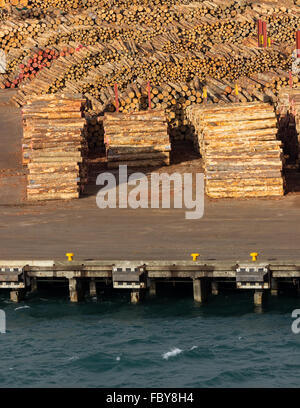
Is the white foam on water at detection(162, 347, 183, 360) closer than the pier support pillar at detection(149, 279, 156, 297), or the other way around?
the white foam on water at detection(162, 347, 183, 360)

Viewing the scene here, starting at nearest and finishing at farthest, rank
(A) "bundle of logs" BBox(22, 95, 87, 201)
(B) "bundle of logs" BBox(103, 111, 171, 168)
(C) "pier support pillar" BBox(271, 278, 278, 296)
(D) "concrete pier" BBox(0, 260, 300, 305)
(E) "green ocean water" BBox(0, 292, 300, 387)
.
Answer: (E) "green ocean water" BBox(0, 292, 300, 387)
(D) "concrete pier" BBox(0, 260, 300, 305)
(C) "pier support pillar" BBox(271, 278, 278, 296)
(A) "bundle of logs" BBox(22, 95, 87, 201)
(B) "bundle of logs" BBox(103, 111, 171, 168)

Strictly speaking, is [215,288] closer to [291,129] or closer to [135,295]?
[135,295]

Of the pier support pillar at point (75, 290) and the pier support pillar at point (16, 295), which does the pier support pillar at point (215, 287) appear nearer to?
the pier support pillar at point (75, 290)

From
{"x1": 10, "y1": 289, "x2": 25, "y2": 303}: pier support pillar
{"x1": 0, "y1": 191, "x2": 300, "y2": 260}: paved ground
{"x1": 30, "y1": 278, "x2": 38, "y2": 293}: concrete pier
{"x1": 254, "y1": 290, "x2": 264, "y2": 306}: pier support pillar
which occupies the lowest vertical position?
{"x1": 254, "y1": 290, "x2": 264, "y2": 306}: pier support pillar

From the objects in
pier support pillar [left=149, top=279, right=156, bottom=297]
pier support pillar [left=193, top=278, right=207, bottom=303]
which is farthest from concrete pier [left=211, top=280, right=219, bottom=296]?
pier support pillar [left=149, top=279, right=156, bottom=297]

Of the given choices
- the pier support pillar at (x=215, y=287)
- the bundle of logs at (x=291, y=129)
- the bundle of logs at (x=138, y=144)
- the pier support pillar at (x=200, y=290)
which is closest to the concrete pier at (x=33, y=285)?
the pier support pillar at (x=200, y=290)

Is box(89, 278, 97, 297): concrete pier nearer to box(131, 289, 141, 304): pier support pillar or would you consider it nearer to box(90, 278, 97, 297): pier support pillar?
box(90, 278, 97, 297): pier support pillar
